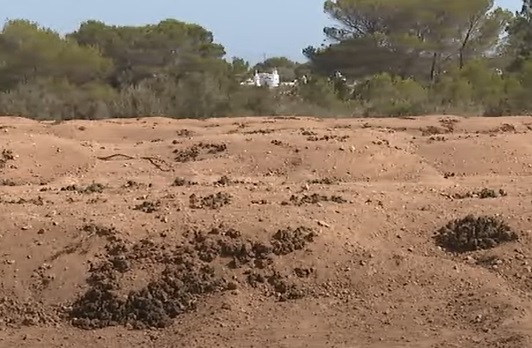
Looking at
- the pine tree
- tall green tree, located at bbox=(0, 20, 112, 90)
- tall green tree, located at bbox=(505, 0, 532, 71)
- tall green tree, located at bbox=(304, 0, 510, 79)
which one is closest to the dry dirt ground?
tall green tree, located at bbox=(0, 20, 112, 90)

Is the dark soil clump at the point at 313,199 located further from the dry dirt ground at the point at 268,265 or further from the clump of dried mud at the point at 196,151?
the clump of dried mud at the point at 196,151

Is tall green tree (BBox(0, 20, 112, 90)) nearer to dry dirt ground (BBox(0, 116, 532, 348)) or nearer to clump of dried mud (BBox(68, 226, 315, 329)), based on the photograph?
dry dirt ground (BBox(0, 116, 532, 348))

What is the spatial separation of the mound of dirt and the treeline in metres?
13.2

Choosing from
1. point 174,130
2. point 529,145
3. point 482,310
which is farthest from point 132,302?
point 174,130

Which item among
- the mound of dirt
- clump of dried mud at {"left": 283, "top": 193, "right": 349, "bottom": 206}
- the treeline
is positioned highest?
the treeline

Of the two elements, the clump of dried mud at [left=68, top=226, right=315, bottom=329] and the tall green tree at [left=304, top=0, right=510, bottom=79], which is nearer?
the clump of dried mud at [left=68, top=226, right=315, bottom=329]

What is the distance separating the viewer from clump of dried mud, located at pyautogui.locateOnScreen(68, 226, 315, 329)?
6672 millimetres

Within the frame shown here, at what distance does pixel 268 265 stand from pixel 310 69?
21009 mm

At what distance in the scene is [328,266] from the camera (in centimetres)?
702

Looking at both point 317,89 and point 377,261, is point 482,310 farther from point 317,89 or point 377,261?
point 317,89

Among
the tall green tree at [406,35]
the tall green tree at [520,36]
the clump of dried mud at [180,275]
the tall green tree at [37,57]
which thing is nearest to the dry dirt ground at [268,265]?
the clump of dried mud at [180,275]

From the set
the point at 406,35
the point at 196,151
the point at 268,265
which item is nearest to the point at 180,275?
the point at 268,265

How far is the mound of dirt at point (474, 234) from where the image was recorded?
7242 millimetres

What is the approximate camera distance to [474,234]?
7.30 meters
